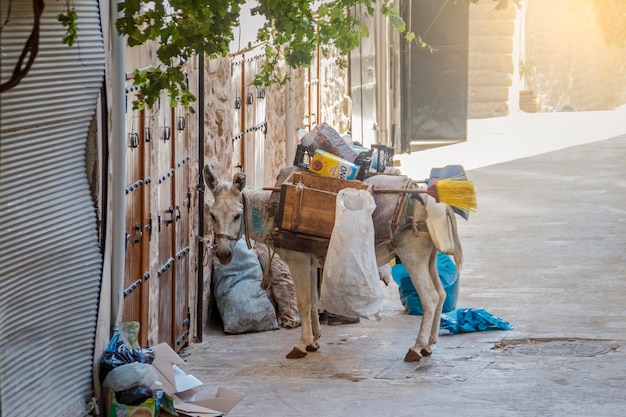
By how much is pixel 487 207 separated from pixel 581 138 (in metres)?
11.0

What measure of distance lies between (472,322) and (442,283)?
0.62 metres

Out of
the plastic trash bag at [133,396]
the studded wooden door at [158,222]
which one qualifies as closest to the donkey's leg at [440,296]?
the studded wooden door at [158,222]

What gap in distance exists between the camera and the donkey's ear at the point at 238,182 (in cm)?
873

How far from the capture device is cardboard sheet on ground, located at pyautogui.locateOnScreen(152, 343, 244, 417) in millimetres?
7098

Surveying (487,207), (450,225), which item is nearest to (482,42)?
(487,207)

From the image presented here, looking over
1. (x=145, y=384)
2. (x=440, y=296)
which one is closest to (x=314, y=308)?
(x=440, y=296)

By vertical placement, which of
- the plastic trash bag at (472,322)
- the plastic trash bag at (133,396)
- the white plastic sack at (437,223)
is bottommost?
the plastic trash bag at (472,322)

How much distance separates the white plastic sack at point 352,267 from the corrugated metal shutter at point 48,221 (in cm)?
263

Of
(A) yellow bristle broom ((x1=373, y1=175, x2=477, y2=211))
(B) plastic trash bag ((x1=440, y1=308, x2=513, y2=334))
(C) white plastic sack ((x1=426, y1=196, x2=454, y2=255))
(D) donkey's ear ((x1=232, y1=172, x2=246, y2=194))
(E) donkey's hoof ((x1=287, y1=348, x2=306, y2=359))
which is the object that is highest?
(D) donkey's ear ((x1=232, y1=172, x2=246, y2=194))

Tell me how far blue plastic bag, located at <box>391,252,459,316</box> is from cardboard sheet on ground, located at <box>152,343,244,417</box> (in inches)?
140

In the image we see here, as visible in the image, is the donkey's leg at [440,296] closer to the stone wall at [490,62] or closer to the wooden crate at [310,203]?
the wooden crate at [310,203]

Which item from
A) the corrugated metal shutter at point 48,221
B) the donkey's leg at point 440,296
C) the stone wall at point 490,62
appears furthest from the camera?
the stone wall at point 490,62

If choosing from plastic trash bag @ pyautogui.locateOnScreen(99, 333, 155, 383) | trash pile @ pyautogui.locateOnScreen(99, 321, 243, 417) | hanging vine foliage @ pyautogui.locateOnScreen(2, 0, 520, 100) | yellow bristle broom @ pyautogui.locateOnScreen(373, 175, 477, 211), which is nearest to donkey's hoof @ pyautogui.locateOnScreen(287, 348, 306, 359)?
yellow bristle broom @ pyautogui.locateOnScreen(373, 175, 477, 211)

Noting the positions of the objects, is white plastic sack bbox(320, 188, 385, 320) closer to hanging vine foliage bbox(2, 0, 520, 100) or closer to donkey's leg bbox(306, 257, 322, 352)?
donkey's leg bbox(306, 257, 322, 352)
